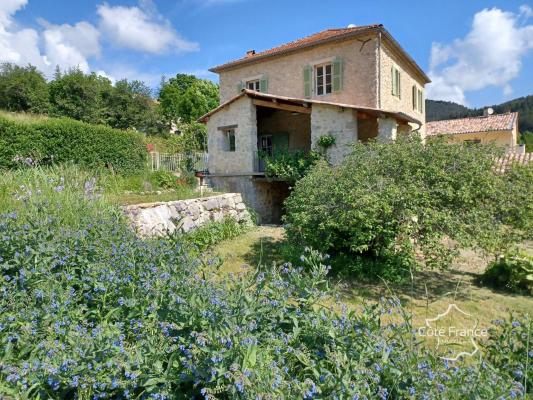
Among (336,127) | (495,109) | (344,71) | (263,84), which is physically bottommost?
(336,127)

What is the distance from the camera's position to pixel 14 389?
5.65 feet

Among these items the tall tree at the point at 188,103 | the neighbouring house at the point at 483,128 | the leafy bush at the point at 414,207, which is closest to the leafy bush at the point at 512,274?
the leafy bush at the point at 414,207

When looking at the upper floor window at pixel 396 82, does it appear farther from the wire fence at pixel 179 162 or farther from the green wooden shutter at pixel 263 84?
the wire fence at pixel 179 162

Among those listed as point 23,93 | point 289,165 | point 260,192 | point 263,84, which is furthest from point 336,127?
point 23,93

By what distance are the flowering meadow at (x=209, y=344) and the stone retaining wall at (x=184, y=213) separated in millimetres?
2773

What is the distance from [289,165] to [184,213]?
4992 mm

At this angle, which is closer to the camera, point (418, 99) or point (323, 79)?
point (323, 79)

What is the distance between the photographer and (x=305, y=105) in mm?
11578

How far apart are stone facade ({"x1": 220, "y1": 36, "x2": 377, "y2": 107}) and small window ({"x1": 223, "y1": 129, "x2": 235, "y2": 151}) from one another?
157 inches

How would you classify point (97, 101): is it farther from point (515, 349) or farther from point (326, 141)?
point (515, 349)

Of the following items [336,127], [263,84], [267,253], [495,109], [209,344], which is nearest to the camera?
[209,344]

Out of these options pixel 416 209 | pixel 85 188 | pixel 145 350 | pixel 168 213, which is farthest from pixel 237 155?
pixel 145 350

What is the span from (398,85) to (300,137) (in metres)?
5.19

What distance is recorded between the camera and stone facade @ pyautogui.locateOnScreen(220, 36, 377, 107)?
44.3 ft
